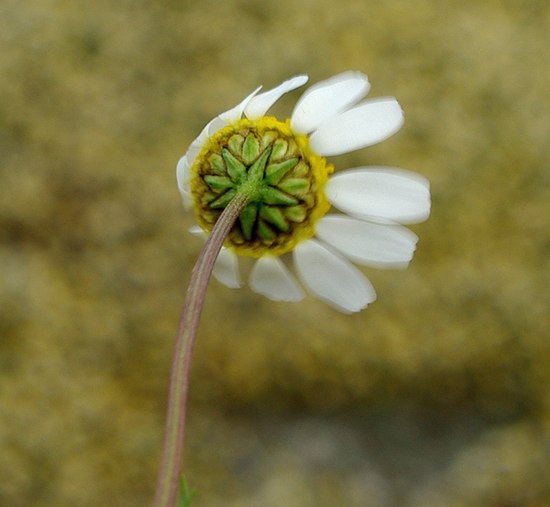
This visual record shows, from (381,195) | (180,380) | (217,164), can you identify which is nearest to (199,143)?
(217,164)

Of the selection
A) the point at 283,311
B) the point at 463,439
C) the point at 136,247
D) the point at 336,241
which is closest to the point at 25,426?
the point at 136,247

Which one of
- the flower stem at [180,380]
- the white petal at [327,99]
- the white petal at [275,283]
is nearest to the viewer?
the flower stem at [180,380]

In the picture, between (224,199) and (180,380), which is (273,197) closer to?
(224,199)

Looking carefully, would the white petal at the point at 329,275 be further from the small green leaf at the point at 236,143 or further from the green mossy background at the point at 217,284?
the green mossy background at the point at 217,284

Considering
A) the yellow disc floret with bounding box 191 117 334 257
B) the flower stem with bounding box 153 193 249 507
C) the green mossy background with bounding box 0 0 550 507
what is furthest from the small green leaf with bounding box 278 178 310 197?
the green mossy background with bounding box 0 0 550 507

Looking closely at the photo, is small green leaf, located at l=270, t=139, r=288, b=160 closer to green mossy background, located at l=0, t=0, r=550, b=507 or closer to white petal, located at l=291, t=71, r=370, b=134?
white petal, located at l=291, t=71, r=370, b=134

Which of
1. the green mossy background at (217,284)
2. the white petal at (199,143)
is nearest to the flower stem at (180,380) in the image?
the white petal at (199,143)

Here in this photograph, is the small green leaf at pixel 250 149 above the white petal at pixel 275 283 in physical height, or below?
above
